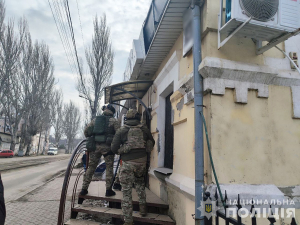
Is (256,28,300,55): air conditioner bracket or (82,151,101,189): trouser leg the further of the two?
(82,151,101,189): trouser leg

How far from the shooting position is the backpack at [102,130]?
4.27 m

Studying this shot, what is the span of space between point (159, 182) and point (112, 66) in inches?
554

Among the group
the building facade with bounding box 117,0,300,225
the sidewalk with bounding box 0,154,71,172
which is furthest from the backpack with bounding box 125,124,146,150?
the sidewalk with bounding box 0,154,71,172

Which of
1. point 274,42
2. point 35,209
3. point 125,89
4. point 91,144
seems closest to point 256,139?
point 274,42

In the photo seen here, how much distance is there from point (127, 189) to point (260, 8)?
293 centimetres

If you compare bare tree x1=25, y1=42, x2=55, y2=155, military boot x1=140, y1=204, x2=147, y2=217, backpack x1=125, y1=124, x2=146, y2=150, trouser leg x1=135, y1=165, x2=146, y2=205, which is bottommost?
military boot x1=140, y1=204, x2=147, y2=217

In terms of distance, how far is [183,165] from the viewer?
318cm

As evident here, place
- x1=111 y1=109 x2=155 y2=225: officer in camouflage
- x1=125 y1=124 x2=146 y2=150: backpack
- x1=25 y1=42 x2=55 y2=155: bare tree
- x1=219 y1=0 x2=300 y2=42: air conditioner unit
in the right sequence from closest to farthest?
x1=219 y1=0 x2=300 y2=42: air conditioner unit
x1=111 y1=109 x2=155 y2=225: officer in camouflage
x1=125 y1=124 x2=146 y2=150: backpack
x1=25 y1=42 x2=55 y2=155: bare tree

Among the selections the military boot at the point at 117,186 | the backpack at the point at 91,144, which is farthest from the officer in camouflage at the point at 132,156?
the military boot at the point at 117,186

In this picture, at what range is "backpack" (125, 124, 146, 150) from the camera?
3453mm

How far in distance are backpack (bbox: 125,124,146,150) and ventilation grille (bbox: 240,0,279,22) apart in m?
2.22

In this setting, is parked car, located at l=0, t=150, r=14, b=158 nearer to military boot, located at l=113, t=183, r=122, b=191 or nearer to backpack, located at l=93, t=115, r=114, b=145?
military boot, located at l=113, t=183, r=122, b=191

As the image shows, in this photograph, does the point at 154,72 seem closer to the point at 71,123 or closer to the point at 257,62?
the point at 257,62

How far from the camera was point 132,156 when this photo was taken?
3439 millimetres
